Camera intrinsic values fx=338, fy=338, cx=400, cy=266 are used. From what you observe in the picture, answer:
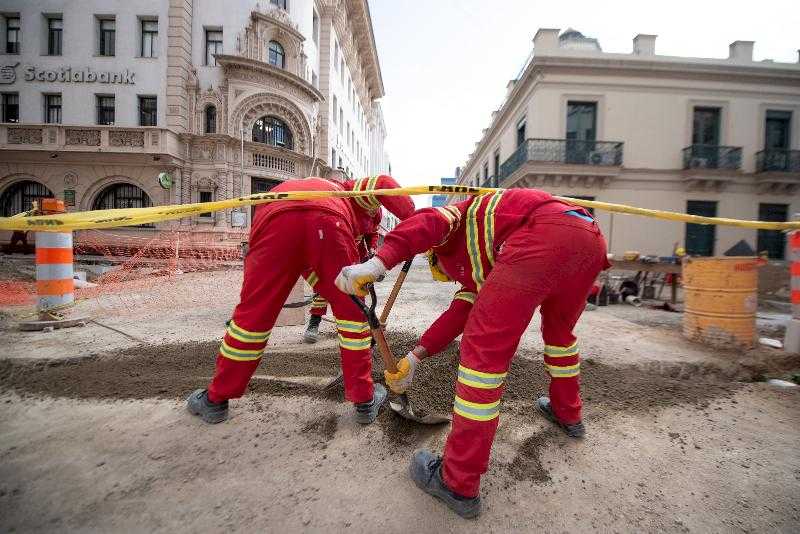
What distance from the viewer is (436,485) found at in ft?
4.72

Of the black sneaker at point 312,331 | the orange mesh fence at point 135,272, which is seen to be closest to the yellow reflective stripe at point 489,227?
the black sneaker at point 312,331

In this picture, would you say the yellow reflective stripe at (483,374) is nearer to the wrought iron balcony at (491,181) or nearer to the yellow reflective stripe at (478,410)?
the yellow reflective stripe at (478,410)

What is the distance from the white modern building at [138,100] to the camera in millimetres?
16281

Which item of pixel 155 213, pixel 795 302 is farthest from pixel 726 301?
pixel 155 213

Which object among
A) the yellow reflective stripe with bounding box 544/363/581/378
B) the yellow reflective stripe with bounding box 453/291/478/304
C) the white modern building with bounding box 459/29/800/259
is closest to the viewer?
the yellow reflective stripe with bounding box 544/363/581/378

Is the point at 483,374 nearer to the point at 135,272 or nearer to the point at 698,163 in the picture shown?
the point at 135,272

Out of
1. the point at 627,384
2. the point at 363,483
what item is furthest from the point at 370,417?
the point at 627,384

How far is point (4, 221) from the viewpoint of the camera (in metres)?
1.66

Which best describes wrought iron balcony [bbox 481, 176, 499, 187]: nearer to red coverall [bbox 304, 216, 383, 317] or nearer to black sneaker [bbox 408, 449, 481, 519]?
red coverall [bbox 304, 216, 383, 317]

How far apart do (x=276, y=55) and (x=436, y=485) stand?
2244 cm

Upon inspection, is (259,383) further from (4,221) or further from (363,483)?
(4,221)

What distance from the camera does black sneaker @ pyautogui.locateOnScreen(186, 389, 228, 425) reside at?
6.42 ft

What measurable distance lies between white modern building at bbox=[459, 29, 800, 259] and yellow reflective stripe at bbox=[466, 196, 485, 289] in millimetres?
14391

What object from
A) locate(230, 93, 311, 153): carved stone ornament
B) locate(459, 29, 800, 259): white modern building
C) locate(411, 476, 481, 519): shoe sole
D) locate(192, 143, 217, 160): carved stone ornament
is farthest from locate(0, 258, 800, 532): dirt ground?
locate(230, 93, 311, 153): carved stone ornament
